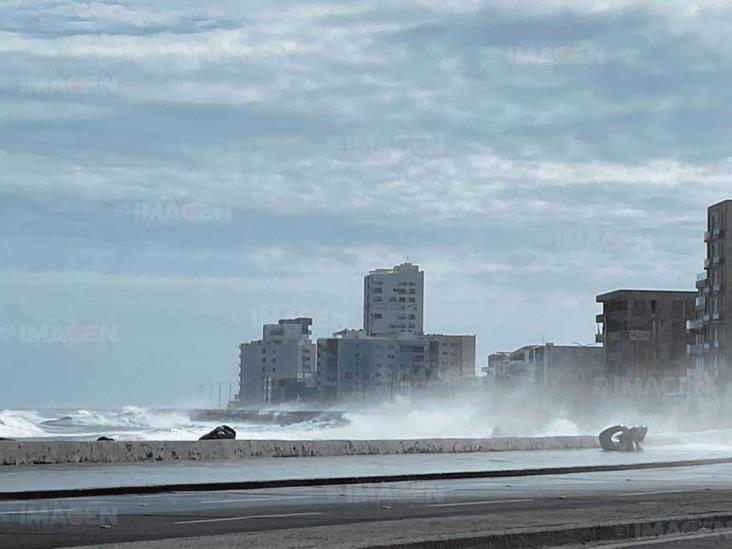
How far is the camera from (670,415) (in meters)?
142

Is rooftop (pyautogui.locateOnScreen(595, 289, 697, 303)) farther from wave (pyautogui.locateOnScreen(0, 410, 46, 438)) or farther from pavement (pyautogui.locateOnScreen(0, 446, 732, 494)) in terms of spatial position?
pavement (pyautogui.locateOnScreen(0, 446, 732, 494))

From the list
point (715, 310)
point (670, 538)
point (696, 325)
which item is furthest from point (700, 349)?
point (670, 538)

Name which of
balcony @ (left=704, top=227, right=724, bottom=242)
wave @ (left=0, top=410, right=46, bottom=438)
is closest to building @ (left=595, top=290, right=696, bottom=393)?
balcony @ (left=704, top=227, right=724, bottom=242)

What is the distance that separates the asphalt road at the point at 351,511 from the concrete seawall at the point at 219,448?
672 centimetres

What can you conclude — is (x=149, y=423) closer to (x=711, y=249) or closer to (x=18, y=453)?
(x=711, y=249)

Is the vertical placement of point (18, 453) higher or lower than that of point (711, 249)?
lower

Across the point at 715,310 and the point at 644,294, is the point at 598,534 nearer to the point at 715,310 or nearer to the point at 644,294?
the point at 715,310

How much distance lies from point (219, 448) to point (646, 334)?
151 m

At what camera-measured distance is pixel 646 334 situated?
178 meters

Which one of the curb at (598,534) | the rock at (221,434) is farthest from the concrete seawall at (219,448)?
the curb at (598,534)

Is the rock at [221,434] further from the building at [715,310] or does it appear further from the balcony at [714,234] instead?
the balcony at [714,234]

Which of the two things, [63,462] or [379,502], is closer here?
[379,502]

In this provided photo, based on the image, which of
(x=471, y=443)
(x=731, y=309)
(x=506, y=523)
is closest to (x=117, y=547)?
(x=506, y=523)

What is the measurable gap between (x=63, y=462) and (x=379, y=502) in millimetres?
10301
